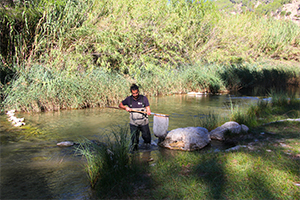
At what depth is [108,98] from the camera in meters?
12.7

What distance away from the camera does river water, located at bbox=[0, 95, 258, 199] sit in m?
→ 4.09

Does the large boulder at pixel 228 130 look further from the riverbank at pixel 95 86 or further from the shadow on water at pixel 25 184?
the riverbank at pixel 95 86

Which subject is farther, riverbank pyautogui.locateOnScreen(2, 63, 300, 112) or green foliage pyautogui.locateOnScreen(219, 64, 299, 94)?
green foliage pyautogui.locateOnScreen(219, 64, 299, 94)

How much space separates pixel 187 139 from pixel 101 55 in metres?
10.6

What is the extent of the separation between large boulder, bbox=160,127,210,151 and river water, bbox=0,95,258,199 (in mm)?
252

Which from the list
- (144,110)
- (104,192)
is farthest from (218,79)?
(104,192)

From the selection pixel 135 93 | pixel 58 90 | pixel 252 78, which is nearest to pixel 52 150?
pixel 135 93

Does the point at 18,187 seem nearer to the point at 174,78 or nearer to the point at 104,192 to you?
the point at 104,192

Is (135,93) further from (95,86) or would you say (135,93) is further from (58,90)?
(95,86)

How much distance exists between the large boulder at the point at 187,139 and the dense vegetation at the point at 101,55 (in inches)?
262

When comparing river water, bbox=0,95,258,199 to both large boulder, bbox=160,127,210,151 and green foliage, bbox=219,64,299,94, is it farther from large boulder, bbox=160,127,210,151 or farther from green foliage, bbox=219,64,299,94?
green foliage, bbox=219,64,299,94

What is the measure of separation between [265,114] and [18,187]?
7.27 metres

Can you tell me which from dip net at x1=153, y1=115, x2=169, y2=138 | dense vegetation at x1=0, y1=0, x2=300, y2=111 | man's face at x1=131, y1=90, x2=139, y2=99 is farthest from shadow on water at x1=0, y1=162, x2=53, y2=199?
dense vegetation at x1=0, y1=0, x2=300, y2=111

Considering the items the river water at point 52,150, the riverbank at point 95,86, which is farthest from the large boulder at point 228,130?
the riverbank at point 95,86
